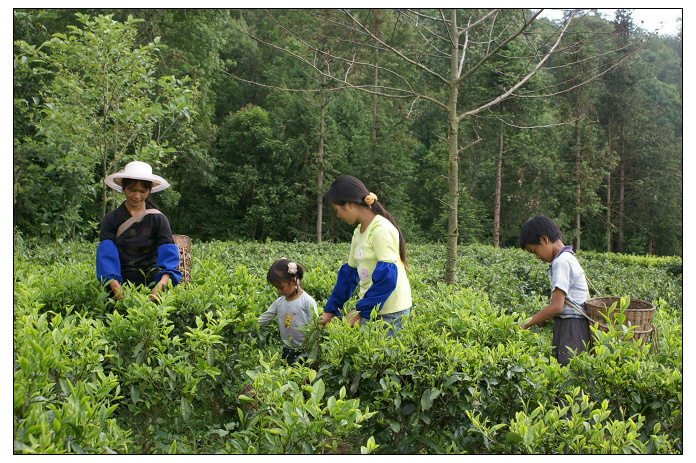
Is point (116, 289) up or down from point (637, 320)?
up

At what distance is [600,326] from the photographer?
2.97 m

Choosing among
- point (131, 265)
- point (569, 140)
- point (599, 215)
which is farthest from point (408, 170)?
point (131, 265)

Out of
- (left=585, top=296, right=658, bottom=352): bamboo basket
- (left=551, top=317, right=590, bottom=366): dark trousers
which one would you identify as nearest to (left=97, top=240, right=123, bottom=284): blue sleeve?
(left=551, top=317, right=590, bottom=366): dark trousers

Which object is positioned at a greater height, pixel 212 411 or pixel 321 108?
pixel 321 108

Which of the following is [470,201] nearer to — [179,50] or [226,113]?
[226,113]

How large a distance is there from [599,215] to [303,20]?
57.8 ft

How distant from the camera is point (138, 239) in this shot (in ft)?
11.3

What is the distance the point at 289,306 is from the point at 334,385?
0.83m

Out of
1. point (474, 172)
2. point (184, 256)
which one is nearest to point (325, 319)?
point (184, 256)

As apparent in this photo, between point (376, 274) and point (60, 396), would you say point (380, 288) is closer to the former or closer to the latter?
point (376, 274)

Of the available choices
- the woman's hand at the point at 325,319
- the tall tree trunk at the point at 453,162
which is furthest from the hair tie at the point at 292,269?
the tall tree trunk at the point at 453,162

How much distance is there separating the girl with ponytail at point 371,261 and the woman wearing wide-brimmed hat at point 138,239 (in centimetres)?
116

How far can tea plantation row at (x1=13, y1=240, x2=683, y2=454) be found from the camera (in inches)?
78.2

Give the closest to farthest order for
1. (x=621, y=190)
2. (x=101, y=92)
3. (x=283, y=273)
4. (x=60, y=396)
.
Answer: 1. (x=60, y=396)
2. (x=283, y=273)
3. (x=101, y=92)
4. (x=621, y=190)
